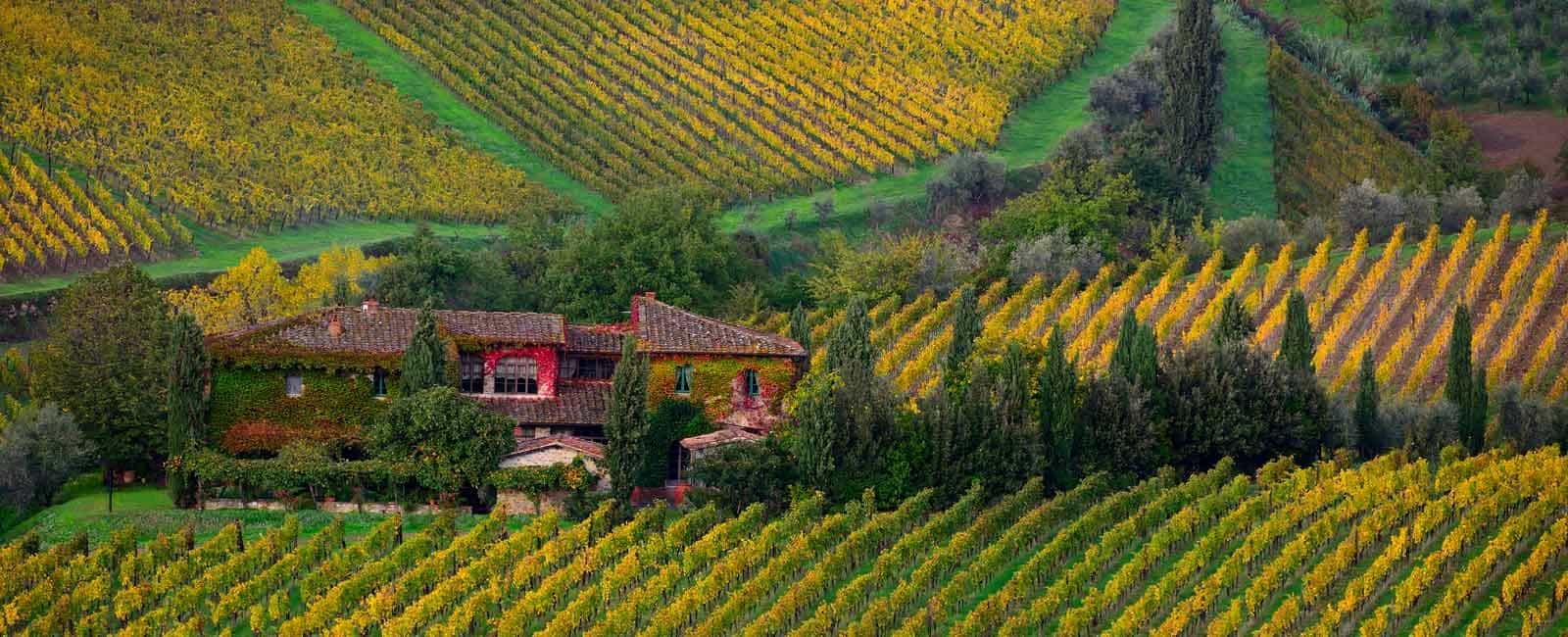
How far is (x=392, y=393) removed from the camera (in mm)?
80000

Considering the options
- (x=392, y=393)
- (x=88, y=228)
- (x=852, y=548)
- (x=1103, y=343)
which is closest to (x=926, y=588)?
(x=852, y=548)

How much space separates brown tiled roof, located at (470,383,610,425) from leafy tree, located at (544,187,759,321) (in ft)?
50.8

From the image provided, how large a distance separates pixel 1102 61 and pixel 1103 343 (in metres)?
44.0

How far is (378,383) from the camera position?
8025cm

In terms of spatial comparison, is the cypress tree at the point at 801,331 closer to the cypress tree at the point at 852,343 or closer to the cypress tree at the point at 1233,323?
the cypress tree at the point at 852,343

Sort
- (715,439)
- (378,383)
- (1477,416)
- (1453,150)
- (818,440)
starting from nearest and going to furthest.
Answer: (818,440)
(715,439)
(378,383)
(1477,416)
(1453,150)

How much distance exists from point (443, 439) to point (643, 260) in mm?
23021

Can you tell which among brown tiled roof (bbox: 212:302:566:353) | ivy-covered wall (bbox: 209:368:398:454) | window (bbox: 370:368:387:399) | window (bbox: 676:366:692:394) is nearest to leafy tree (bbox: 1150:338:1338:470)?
window (bbox: 676:366:692:394)

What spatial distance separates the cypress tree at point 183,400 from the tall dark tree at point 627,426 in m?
10.5

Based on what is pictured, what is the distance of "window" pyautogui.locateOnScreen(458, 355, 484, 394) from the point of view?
266ft

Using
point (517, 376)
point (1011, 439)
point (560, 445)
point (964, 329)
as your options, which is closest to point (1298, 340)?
point (964, 329)

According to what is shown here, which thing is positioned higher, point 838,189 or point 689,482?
point 838,189

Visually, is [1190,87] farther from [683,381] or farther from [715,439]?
[715,439]

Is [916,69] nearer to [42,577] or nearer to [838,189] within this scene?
[838,189]
